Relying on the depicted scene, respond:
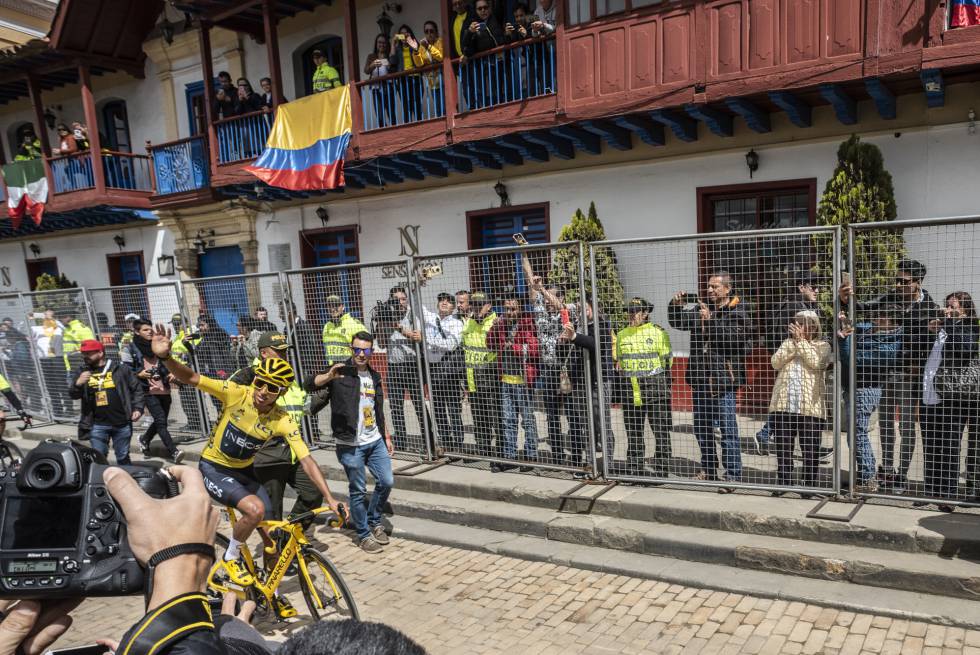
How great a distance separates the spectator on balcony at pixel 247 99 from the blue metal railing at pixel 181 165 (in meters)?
1.51

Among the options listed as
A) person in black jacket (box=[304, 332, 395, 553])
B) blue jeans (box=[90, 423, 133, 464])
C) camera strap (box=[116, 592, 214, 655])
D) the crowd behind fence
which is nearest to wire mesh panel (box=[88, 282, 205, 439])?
blue jeans (box=[90, 423, 133, 464])

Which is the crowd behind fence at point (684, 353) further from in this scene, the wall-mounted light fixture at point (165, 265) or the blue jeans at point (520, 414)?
the wall-mounted light fixture at point (165, 265)

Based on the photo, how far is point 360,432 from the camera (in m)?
6.21

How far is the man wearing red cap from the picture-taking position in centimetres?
804

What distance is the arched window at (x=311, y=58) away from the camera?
13.6 meters

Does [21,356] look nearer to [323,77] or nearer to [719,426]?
[323,77]

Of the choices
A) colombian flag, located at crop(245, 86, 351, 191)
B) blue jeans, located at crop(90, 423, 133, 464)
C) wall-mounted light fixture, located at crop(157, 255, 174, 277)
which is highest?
colombian flag, located at crop(245, 86, 351, 191)

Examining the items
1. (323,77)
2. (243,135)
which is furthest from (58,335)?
(323,77)

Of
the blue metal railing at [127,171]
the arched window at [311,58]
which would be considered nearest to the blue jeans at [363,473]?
the arched window at [311,58]

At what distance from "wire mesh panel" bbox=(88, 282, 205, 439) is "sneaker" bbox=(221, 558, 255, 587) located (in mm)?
5208

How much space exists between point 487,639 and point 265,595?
5.28 ft

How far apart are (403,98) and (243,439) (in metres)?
8.01

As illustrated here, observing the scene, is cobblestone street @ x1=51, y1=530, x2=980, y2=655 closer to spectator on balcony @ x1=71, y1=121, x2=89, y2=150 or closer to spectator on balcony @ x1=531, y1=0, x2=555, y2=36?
spectator on balcony @ x1=531, y1=0, x2=555, y2=36

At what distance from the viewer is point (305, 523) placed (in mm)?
5254
